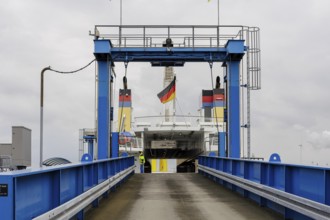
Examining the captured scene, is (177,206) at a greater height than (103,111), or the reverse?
(103,111)

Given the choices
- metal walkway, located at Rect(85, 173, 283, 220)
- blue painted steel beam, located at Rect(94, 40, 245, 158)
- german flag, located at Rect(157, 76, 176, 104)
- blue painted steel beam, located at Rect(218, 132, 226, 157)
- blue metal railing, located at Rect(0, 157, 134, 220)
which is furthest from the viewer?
german flag, located at Rect(157, 76, 176, 104)

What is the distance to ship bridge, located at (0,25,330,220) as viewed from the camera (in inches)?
250

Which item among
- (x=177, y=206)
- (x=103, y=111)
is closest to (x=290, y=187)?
(x=177, y=206)

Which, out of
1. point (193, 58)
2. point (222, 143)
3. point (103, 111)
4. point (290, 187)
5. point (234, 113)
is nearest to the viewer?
point (290, 187)

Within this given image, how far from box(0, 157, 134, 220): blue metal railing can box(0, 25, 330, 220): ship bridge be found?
0.01 metres

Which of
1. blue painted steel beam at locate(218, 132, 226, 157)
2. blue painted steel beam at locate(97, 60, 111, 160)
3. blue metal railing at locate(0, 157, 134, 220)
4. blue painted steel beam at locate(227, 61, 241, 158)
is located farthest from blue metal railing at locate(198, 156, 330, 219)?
blue painted steel beam at locate(97, 60, 111, 160)

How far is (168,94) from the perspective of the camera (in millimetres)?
32125

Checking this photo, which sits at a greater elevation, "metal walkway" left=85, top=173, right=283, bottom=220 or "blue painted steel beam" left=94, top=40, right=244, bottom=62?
"blue painted steel beam" left=94, top=40, right=244, bottom=62

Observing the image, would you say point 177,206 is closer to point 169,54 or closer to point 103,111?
point 103,111

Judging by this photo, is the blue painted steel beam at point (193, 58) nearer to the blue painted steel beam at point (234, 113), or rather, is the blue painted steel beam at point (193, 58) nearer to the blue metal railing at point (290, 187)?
A: the blue painted steel beam at point (234, 113)

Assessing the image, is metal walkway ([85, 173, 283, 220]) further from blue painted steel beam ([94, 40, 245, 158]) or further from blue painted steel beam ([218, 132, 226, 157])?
blue painted steel beam ([218, 132, 226, 157])

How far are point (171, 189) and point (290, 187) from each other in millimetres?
7364

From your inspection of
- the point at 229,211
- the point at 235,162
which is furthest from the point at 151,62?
the point at 229,211

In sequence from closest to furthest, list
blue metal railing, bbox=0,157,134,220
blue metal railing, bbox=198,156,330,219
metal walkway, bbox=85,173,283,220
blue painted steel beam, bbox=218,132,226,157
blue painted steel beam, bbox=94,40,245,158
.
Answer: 1. blue metal railing, bbox=0,157,134,220
2. blue metal railing, bbox=198,156,330,219
3. metal walkway, bbox=85,173,283,220
4. blue painted steel beam, bbox=94,40,245,158
5. blue painted steel beam, bbox=218,132,226,157
